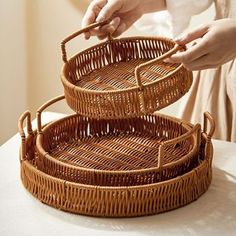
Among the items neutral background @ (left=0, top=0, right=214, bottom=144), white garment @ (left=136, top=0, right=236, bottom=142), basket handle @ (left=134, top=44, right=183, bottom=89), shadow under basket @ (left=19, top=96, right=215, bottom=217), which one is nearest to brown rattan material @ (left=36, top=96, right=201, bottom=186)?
shadow under basket @ (left=19, top=96, right=215, bottom=217)

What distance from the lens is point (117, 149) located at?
3.67 ft

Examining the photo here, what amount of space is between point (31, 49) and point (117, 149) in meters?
1.08

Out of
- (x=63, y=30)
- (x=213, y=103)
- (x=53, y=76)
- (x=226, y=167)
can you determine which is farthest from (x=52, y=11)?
(x=226, y=167)

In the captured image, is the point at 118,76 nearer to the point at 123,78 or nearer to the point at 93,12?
the point at 123,78

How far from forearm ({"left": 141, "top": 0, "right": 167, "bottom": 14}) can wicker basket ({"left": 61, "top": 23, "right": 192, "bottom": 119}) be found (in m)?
0.15

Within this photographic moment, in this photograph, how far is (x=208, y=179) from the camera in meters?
1.05

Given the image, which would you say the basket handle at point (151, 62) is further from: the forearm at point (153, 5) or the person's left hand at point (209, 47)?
the forearm at point (153, 5)

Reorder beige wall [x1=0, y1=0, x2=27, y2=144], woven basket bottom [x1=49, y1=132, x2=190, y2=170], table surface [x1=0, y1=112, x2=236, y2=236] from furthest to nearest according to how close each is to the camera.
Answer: beige wall [x1=0, y1=0, x2=27, y2=144] < woven basket bottom [x1=49, y1=132, x2=190, y2=170] < table surface [x1=0, y1=112, x2=236, y2=236]

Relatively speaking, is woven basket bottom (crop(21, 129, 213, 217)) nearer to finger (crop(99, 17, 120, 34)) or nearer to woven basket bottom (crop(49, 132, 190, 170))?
woven basket bottom (crop(49, 132, 190, 170))

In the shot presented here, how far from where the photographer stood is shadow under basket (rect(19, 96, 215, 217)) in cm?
95

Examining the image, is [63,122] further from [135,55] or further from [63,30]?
[63,30]

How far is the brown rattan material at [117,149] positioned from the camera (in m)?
0.97

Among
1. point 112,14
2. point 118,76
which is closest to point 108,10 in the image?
point 112,14

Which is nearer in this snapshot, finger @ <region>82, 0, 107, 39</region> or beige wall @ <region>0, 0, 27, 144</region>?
finger @ <region>82, 0, 107, 39</region>
